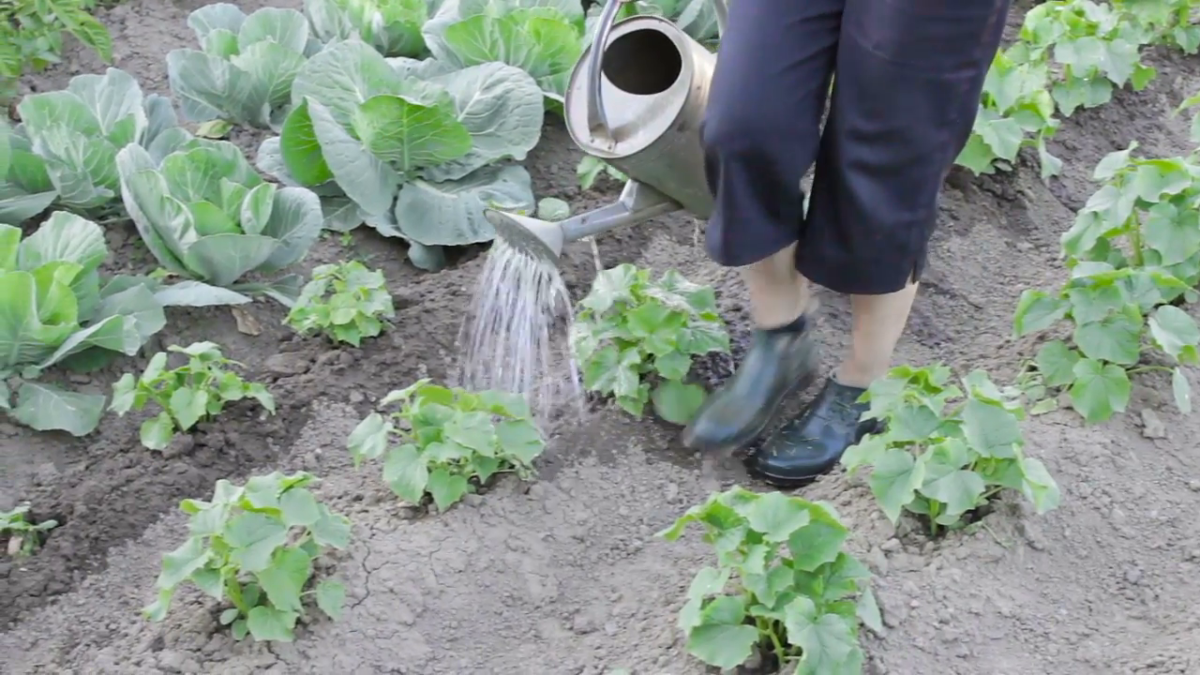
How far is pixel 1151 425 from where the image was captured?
7.96 feet

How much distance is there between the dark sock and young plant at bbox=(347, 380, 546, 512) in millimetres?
512

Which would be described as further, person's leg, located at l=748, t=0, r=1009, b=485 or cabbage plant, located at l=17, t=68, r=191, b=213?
cabbage plant, located at l=17, t=68, r=191, b=213

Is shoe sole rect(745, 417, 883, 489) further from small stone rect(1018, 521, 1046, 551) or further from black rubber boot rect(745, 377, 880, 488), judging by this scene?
small stone rect(1018, 521, 1046, 551)

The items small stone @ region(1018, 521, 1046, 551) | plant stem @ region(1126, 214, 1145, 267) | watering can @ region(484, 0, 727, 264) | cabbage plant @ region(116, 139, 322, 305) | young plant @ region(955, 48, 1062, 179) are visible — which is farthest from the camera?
young plant @ region(955, 48, 1062, 179)

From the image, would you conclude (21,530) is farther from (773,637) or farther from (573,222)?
(773,637)

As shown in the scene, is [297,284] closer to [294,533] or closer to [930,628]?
[294,533]

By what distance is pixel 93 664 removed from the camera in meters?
2.13

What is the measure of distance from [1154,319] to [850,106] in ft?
2.45

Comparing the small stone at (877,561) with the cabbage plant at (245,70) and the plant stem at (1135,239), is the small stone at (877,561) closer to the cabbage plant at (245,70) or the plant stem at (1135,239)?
the plant stem at (1135,239)

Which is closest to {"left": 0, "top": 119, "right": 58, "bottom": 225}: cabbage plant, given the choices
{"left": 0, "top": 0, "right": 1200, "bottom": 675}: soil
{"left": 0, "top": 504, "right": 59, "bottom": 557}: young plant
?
{"left": 0, "top": 0, "right": 1200, "bottom": 675}: soil

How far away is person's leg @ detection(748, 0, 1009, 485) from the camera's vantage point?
6.38 feet

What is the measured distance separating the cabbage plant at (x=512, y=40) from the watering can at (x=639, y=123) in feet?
2.62

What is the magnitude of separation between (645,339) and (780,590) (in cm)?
76

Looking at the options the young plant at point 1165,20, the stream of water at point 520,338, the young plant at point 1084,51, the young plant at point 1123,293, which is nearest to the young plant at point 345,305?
the stream of water at point 520,338
